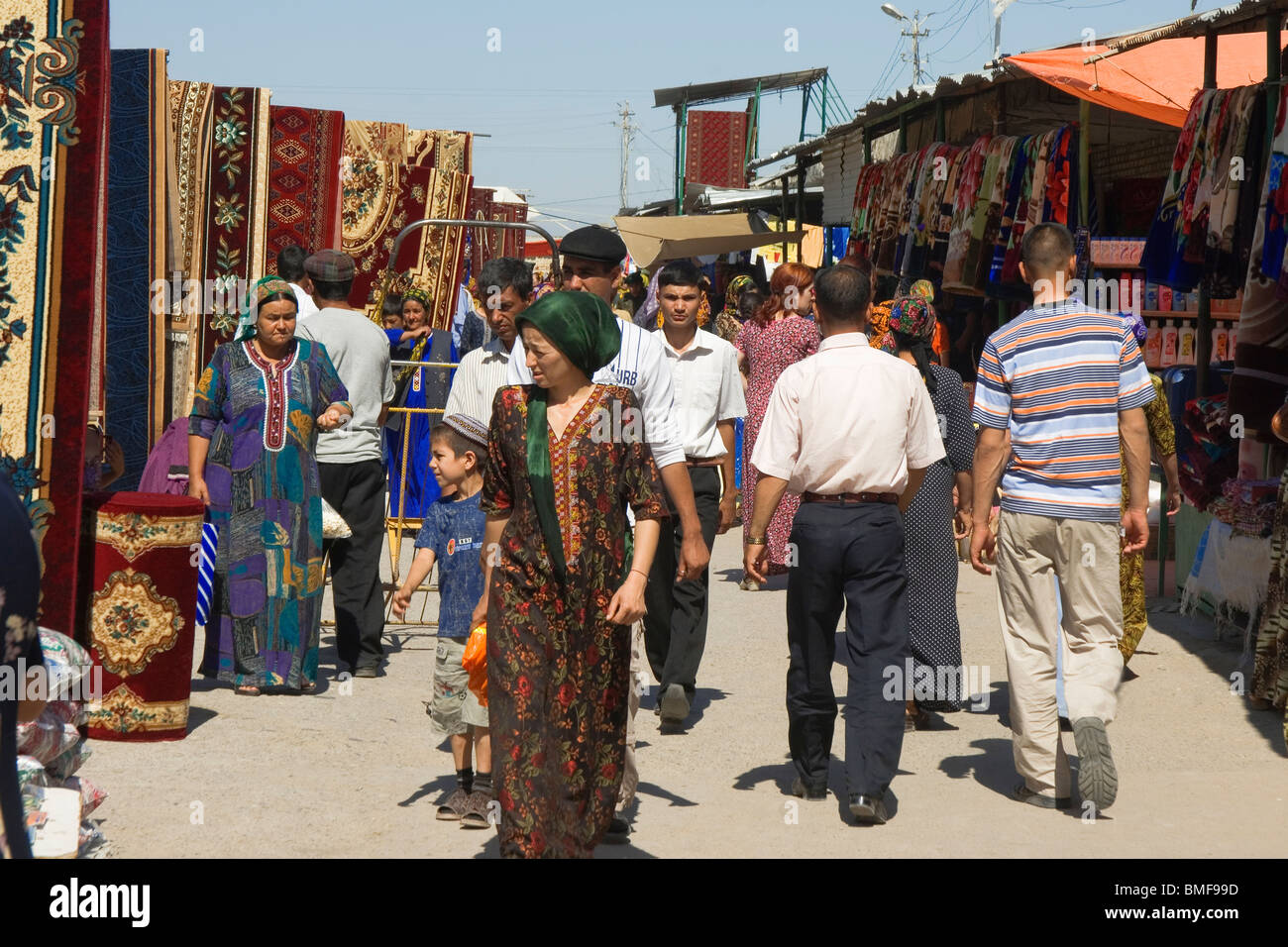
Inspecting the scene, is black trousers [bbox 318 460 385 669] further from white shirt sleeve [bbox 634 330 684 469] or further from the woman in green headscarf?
the woman in green headscarf

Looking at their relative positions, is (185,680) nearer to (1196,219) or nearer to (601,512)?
(601,512)

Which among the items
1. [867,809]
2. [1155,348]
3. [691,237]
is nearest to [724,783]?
[867,809]

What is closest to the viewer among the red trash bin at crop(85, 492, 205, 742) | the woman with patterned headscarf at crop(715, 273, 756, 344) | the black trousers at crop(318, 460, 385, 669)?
the red trash bin at crop(85, 492, 205, 742)

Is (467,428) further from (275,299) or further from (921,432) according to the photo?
(275,299)

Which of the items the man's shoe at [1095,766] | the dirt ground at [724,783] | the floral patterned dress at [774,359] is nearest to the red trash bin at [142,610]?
the dirt ground at [724,783]

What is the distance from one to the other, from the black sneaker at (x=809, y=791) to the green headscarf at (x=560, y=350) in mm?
1954

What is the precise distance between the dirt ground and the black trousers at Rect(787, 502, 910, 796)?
27 cm

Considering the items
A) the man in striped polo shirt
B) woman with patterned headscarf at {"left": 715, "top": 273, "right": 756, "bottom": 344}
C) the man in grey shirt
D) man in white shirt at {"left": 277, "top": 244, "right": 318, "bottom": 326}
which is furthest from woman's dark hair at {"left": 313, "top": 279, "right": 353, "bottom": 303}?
woman with patterned headscarf at {"left": 715, "top": 273, "right": 756, "bottom": 344}

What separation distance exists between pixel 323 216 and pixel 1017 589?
7992 mm

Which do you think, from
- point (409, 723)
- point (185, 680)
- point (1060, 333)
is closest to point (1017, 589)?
point (1060, 333)

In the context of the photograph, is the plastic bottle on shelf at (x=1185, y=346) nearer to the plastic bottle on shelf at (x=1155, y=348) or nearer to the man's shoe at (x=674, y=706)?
the plastic bottle on shelf at (x=1155, y=348)

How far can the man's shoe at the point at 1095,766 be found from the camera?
5496 millimetres

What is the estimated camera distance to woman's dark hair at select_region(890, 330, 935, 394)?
677 cm

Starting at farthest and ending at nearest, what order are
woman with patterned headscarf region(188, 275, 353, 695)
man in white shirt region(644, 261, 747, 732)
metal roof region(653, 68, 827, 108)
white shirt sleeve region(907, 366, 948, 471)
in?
metal roof region(653, 68, 827, 108), woman with patterned headscarf region(188, 275, 353, 695), man in white shirt region(644, 261, 747, 732), white shirt sleeve region(907, 366, 948, 471)
